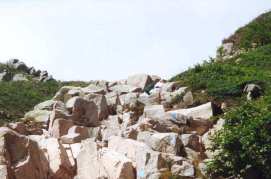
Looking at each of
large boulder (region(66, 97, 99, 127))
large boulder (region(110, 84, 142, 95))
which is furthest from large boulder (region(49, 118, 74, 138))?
large boulder (region(110, 84, 142, 95))

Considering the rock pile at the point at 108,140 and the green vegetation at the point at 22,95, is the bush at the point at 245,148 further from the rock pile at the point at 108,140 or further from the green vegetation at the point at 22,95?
the green vegetation at the point at 22,95

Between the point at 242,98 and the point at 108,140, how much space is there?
299 inches

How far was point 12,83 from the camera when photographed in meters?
58.5

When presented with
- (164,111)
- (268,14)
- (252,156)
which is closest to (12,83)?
(268,14)

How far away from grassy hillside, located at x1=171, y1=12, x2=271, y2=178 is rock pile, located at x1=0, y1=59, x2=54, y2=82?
19.3 meters

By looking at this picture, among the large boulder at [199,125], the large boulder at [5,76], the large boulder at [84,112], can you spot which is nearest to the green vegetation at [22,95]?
the large boulder at [5,76]

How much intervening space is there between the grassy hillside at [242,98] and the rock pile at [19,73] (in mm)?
19296

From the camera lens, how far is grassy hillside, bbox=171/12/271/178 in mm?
23891

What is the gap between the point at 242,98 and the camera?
107ft

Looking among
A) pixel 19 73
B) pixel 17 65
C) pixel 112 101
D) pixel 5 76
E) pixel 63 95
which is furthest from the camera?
pixel 17 65

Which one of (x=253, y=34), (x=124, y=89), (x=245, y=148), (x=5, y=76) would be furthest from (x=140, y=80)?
(x=5, y=76)

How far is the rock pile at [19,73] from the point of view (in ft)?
205

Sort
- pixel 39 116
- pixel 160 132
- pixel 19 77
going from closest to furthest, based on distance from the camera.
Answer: pixel 160 132
pixel 39 116
pixel 19 77

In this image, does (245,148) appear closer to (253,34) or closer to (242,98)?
(242,98)
